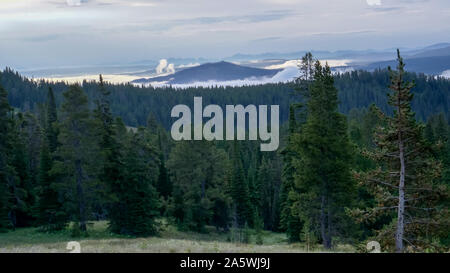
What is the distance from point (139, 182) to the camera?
3869cm

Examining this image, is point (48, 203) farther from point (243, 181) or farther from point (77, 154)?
point (243, 181)

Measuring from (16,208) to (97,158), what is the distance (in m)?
11.6

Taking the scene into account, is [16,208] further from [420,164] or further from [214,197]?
[420,164]

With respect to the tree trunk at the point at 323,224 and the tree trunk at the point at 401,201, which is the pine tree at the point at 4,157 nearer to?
the tree trunk at the point at 323,224

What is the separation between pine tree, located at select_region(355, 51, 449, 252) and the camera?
17.0 metres

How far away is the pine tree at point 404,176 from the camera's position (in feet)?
55.7

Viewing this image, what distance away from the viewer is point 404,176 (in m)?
17.6

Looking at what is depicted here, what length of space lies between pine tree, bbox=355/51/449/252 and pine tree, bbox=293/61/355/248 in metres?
8.82

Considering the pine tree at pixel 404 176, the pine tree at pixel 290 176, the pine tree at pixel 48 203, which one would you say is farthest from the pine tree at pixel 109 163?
the pine tree at pixel 404 176

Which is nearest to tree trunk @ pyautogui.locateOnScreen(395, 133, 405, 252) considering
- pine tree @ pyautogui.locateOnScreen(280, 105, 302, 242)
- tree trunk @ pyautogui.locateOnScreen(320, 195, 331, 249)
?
tree trunk @ pyautogui.locateOnScreen(320, 195, 331, 249)

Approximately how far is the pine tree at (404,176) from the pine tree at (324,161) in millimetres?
8819

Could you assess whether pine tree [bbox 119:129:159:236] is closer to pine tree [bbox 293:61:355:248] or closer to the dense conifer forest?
the dense conifer forest

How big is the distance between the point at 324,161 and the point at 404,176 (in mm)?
10212
